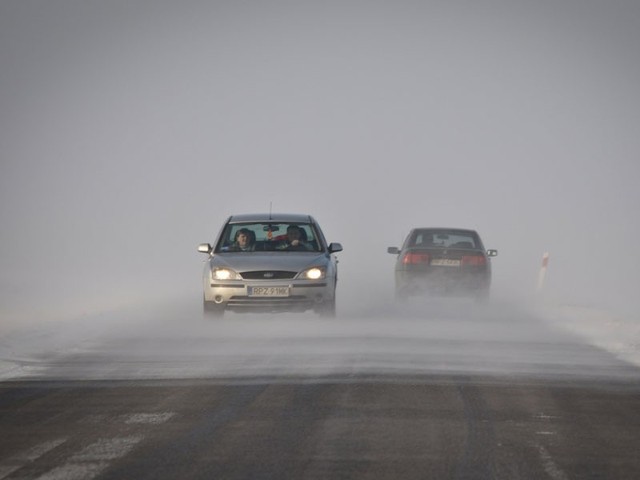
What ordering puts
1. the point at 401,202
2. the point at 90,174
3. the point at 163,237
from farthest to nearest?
1. the point at 90,174
2. the point at 401,202
3. the point at 163,237

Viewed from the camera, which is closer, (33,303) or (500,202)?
(33,303)

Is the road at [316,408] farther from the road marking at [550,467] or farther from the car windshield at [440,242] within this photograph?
Result: the car windshield at [440,242]

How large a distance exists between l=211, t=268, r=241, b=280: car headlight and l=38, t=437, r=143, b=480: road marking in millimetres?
10749

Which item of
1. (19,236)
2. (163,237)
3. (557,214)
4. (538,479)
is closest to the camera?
(538,479)

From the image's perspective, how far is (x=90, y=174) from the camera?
15850 centimetres

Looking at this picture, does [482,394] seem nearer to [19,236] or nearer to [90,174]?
[19,236]

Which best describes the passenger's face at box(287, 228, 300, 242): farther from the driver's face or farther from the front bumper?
the front bumper

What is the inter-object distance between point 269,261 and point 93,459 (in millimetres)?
11622

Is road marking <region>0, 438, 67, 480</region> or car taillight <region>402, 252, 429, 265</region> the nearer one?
road marking <region>0, 438, 67, 480</region>

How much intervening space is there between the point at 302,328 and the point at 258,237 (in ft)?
8.66

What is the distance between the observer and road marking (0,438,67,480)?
25.3 ft

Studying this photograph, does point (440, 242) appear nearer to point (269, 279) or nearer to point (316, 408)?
point (269, 279)

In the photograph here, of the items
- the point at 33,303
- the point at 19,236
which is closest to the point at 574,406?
the point at 33,303

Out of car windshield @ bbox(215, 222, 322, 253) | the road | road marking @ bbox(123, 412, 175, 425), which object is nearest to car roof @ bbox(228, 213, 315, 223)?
car windshield @ bbox(215, 222, 322, 253)
